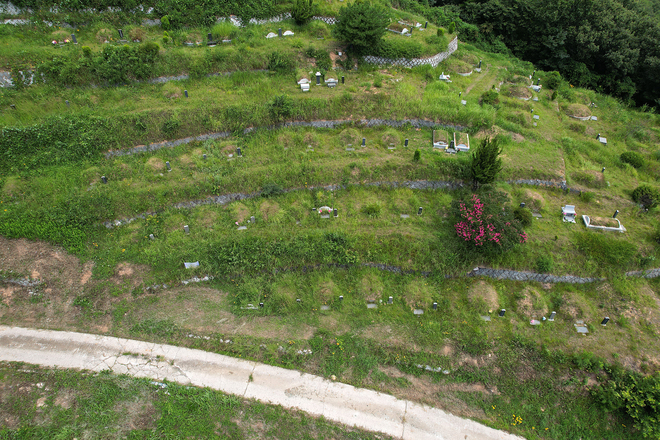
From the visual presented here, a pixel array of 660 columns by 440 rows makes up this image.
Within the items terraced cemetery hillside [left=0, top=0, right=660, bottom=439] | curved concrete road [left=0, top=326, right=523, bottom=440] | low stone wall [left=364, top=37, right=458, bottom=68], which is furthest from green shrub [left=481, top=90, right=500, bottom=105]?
curved concrete road [left=0, top=326, right=523, bottom=440]

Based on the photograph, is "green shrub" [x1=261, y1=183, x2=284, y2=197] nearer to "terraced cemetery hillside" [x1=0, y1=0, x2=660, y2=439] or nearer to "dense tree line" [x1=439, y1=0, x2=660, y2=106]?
"terraced cemetery hillside" [x1=0, y1=0, x2=660, y2=439]

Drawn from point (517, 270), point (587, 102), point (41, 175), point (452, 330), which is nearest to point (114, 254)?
point (41, 175)

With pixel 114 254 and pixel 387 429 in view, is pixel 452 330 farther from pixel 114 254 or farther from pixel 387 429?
pixel 114 254

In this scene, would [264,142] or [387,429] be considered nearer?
[387,429]

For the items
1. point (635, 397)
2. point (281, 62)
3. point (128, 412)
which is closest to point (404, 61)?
point (281, 62)

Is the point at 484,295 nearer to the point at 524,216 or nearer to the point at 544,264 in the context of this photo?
the point at 544,264
